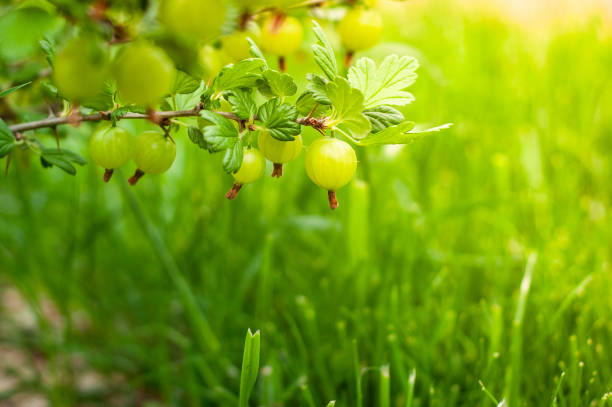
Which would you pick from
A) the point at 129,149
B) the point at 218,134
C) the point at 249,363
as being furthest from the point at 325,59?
the point at 249,363

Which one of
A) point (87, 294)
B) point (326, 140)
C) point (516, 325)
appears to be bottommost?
point (87, 294)

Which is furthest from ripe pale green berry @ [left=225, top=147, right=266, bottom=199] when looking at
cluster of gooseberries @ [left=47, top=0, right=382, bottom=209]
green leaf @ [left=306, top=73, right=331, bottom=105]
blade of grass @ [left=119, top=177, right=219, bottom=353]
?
blade of grass @ [left=119, top=177, right=219, bottom=353]

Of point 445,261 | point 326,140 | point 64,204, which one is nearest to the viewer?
point 326,140

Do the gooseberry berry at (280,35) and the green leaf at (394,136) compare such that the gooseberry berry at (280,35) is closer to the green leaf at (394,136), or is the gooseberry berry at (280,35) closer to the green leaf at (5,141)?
the green leaf at (394,136)

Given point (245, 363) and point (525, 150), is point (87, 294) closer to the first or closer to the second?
point (245, 363)

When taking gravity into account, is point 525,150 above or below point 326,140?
below

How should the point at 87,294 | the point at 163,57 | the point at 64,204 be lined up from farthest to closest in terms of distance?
the point at 64,204 → the point at 87,294 → the point at 163,57

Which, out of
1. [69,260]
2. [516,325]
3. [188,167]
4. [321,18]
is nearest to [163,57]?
[321,18]

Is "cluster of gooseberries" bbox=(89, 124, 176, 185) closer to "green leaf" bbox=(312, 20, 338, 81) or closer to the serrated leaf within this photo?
the serrated leaf
